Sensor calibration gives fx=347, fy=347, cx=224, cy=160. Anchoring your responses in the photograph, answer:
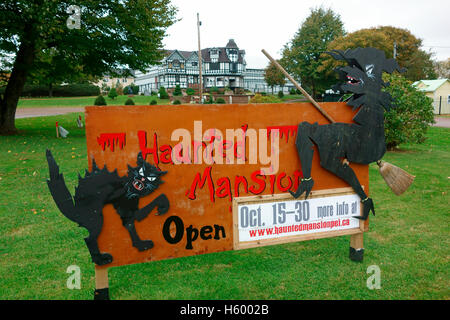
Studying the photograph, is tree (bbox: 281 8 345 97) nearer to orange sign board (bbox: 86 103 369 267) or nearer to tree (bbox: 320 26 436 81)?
tree (bbox: 320 26 436 81)

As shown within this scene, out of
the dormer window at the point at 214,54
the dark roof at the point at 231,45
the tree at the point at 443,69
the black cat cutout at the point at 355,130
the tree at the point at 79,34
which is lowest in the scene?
the black cat cutout at the point at 355,130

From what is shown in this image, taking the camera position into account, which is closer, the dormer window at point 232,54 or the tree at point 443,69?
the tree at point 443,69

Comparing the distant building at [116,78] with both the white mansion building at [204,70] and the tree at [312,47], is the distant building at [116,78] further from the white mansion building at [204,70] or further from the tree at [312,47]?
the tree at [312,47]

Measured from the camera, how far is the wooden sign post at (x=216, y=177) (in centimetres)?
352

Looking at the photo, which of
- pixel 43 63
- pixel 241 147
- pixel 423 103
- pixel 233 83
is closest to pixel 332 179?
pixel 241 147

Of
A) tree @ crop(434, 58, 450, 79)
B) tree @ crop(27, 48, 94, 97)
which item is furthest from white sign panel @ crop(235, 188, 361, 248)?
tree @ crop(434, 58, 450, 79)

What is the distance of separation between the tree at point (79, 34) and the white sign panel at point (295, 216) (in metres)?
13.8

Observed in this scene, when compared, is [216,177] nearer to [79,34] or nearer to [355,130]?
[355,130]

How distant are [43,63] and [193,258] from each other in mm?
17897

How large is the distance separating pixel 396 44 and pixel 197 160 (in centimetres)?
5339

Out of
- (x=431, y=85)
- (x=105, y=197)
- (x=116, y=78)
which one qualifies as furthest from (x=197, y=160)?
(x=116, y=78)

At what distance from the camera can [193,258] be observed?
4801 mm

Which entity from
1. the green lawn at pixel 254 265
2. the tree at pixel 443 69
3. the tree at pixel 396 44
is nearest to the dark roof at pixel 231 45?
the tree at pixel 396 44

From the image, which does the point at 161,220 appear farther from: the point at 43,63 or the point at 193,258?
the point at 43,63
